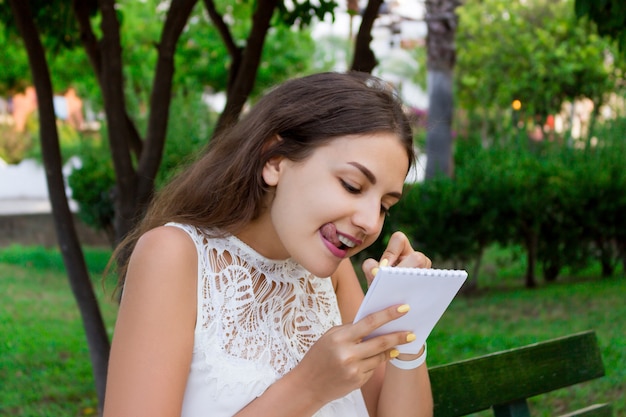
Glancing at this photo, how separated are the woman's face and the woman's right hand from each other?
0.17 metres

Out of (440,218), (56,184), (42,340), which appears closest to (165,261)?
(56,184)

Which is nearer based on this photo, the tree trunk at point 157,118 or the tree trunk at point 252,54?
the tree trunk at point 157,118

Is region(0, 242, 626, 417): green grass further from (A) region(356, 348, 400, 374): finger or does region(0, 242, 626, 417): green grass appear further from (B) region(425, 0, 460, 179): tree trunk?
(A) region(356, 348, 400, 374): finger

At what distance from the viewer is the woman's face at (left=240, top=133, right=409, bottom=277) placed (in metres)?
1.56

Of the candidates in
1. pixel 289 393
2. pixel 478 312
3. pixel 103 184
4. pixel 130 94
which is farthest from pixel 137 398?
pixel 130 94

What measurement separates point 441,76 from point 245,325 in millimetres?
7772

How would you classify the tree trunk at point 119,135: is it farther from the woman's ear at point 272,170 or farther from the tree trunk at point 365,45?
the woman's ear at point 272,170

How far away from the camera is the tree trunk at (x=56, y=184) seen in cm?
346

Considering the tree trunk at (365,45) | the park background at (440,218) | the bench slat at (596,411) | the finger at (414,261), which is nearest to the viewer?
the finger at (414,261)

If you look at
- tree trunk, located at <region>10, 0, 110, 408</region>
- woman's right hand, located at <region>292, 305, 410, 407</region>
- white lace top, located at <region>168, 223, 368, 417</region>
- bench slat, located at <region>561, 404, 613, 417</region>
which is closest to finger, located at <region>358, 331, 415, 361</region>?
woman's right hand, located at <region>292, 305, 410, 407</region>

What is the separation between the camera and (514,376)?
7.36 feet

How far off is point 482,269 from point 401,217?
8.31 feet

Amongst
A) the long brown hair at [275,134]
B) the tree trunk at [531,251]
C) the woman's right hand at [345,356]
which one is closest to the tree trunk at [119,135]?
the long brown hair at [275,134]

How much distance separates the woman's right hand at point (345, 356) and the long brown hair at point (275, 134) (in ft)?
1.19
